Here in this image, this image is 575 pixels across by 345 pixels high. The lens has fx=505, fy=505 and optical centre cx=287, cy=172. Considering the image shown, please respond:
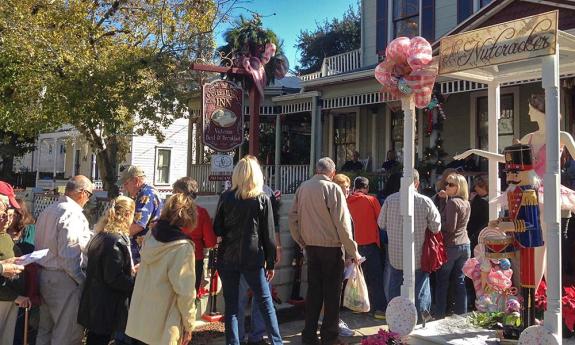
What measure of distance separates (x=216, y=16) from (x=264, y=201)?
1173 cm

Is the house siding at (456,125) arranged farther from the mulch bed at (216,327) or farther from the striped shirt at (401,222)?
the mulch bed at (216,327)

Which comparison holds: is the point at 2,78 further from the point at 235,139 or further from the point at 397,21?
the point at 397,21

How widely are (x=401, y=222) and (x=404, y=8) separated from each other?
435 inches

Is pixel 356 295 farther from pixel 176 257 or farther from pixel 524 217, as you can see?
pixel 176 257

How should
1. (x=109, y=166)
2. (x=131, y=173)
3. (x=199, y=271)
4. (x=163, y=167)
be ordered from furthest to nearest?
(x=163, y=167), (x=109, y=166), (x=199, y=271), (x=131, y=173)

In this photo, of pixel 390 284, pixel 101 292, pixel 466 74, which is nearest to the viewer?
pixel 101 292

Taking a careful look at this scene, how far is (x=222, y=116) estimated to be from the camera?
8867 millimetres

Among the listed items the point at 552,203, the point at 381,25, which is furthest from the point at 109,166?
the point at 552,203

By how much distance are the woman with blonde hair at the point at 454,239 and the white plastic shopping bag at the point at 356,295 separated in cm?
124

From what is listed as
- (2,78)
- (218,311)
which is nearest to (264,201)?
(218,311)

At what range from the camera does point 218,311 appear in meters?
5.87

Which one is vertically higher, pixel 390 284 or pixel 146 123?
pixel 146 123

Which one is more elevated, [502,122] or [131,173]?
[502,122]

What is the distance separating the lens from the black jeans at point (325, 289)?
484 centimetres
